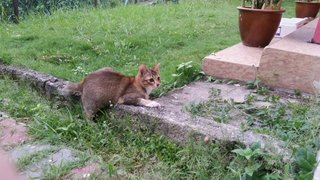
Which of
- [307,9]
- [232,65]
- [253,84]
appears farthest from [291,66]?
[307,9]

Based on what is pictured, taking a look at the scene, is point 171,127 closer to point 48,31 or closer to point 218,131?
point 218,131

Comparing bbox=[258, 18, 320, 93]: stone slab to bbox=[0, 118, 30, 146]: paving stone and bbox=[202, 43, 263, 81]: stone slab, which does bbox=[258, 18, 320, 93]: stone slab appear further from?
bbox=[0, 118, 30, 146]: paving stone

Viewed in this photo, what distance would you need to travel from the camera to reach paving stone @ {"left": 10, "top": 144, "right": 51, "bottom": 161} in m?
2.64

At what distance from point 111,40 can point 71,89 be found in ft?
6.20

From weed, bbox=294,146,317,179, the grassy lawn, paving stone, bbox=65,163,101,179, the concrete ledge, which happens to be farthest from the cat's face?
weed, bbox=294,146,317,179

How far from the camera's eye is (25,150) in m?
2.71

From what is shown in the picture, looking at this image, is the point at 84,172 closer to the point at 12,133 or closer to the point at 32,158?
the point at 32,158

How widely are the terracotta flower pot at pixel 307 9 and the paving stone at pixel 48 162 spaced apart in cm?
615

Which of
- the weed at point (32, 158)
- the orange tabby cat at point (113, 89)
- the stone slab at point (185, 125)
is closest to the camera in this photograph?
the stone slab at point (185, 125)

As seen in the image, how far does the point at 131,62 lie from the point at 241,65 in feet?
4.33

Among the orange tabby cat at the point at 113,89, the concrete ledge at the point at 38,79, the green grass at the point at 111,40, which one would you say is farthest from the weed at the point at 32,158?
the green grass at the point at 111,40

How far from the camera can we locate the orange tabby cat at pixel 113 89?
122 inches

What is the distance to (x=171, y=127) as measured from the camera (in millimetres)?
2705

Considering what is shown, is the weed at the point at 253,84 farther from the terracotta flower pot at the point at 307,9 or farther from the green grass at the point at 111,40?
the terracotta flower pot at the point at 307,9
